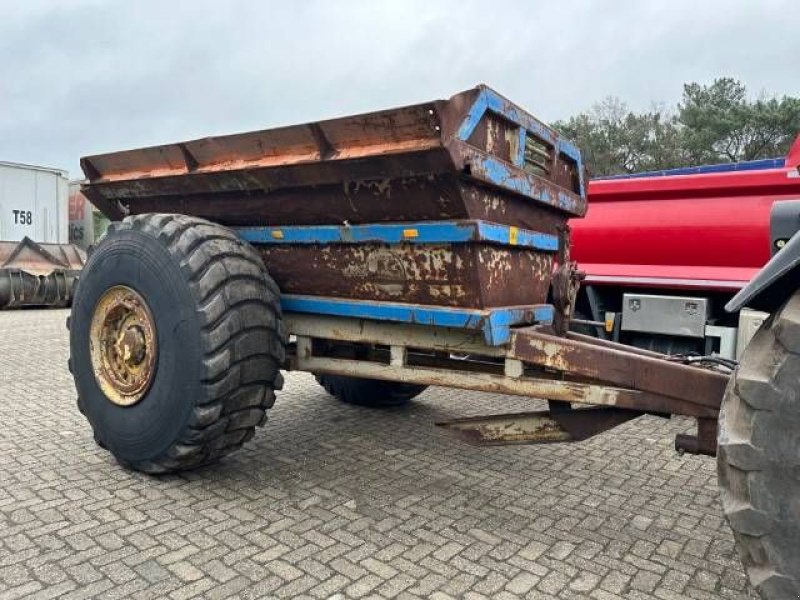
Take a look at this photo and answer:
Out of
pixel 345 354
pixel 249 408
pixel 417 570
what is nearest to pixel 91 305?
pixel 249 408

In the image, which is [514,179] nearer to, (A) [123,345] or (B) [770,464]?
(B) [770,464]

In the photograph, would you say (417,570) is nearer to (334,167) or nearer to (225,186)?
(334,167)

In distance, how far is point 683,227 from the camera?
5488 mm

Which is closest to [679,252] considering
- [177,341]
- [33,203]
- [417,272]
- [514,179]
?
[514,179]

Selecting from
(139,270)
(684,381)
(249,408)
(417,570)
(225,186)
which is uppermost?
(225,186)

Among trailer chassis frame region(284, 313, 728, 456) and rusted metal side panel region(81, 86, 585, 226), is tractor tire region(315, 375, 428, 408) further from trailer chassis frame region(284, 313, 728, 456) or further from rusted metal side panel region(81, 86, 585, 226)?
rusted metal side panel region(81, 86, 585, 226)

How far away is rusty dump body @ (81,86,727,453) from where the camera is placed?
291cm

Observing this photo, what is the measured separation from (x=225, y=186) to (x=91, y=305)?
1127mm

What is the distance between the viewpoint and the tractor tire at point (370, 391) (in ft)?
17.7

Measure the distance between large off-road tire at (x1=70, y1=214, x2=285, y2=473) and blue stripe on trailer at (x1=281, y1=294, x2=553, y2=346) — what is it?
8.7 inches

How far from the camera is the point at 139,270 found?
12.0 feet

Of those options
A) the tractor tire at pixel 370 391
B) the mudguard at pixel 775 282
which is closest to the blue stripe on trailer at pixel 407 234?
the mudguard at pixel 775 282

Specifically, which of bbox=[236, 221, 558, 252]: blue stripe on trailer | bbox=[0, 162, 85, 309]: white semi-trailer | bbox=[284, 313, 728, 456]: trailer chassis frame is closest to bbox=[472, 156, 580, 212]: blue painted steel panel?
bbox=[236, 221, 558, 252]: blue stripe on trailer

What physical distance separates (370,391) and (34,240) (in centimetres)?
1389
